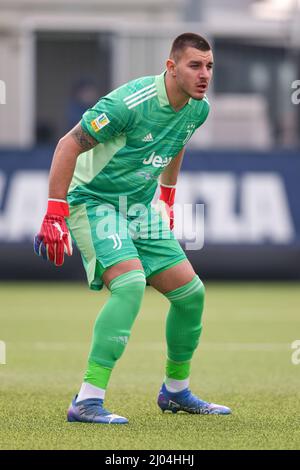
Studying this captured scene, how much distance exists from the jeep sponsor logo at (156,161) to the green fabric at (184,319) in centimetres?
66

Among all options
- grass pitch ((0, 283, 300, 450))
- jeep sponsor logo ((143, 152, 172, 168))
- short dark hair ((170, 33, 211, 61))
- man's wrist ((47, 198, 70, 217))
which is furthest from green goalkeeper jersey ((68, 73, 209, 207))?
grass pitch ((0, 283, 300, 450))

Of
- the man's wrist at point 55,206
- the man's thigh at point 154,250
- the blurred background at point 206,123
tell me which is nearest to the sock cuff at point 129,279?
the man's thigh at point 154,250

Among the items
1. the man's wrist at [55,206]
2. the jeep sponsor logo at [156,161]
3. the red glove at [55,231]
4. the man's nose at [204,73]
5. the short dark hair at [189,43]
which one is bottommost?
the red glove at [55,231]

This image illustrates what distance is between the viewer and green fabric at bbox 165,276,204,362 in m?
6.79

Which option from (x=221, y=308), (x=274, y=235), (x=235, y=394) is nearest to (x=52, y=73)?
(x=274, y=235)

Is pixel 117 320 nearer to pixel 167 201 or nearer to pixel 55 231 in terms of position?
pixel 55 231

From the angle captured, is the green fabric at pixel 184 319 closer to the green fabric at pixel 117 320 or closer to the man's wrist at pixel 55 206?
the green fabric at pixel 117 320

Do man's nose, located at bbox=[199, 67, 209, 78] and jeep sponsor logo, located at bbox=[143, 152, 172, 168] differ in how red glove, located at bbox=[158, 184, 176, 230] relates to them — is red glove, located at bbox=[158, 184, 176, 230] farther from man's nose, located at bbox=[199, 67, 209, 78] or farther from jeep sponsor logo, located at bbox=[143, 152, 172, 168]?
man's nose, located at bbox=[199, 67, 209, 78]

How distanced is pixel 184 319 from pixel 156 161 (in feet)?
2.98

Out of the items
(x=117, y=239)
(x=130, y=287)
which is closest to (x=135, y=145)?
(x=117, y=239)

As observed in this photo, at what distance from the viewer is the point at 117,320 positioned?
643 centimetres

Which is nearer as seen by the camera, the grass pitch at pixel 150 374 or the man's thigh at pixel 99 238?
the grass pitch at pixel 150 374

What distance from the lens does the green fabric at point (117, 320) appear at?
6.41 metres

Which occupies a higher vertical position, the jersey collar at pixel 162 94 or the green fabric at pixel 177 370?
the jersey collar at pixel 162 94
